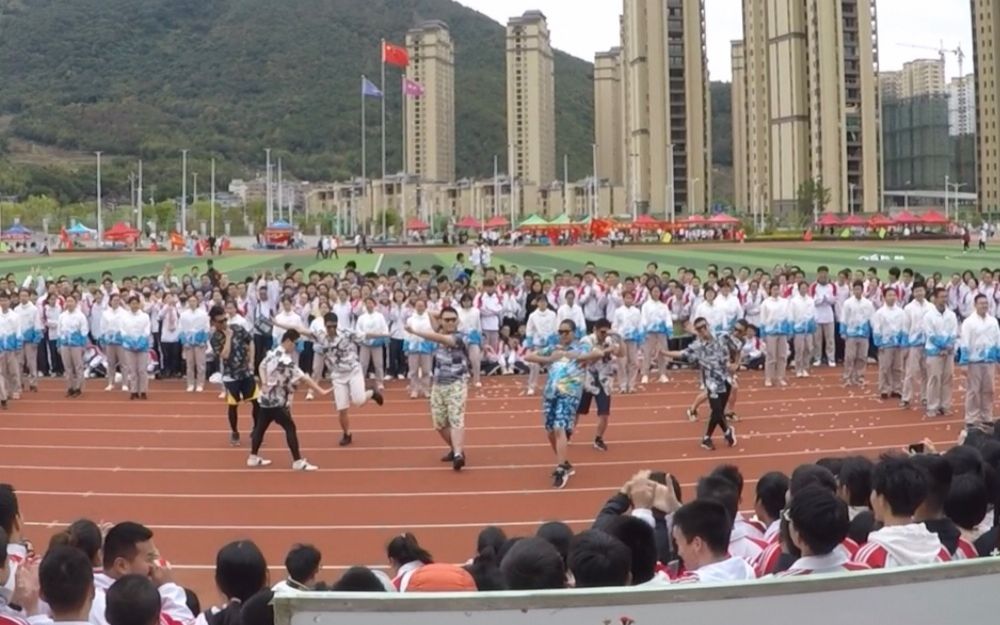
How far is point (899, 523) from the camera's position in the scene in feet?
16.0

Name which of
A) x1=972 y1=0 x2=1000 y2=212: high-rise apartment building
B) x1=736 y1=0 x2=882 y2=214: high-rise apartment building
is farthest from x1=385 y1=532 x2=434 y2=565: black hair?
x1=972 y1=0 x2=1000 y2=212: high-rise apartment building

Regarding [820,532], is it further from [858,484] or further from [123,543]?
[123,543]

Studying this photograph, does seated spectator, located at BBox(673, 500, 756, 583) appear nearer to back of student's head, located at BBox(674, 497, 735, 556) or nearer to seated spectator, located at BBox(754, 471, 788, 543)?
back of student's head, located at BBox(674, 497, 735, 556)

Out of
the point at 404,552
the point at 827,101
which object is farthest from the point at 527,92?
the point at 404,552

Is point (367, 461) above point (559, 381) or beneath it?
beneath

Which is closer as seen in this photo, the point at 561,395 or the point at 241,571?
the point at 241,571

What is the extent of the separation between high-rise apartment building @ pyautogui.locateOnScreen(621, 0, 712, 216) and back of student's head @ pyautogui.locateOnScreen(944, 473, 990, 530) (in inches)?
4322

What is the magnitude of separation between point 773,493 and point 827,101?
322 feet

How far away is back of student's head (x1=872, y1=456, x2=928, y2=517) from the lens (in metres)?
4.85

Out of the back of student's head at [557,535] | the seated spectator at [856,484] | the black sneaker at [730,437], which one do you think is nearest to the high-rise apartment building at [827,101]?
the black sneaker at [730,437]

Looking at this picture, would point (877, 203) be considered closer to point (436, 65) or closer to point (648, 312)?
point (436, 65)

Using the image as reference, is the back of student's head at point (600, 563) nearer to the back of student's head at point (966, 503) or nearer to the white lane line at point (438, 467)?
the back of student's head at point (966, 503)

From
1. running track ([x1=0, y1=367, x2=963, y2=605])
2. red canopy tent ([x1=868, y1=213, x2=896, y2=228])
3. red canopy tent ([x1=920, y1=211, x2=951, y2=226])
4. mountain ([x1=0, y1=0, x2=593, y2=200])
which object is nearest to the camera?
running track ([x1=0, y1=367, x2=963, y2=605])

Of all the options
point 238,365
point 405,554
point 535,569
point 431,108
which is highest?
point 431,108
